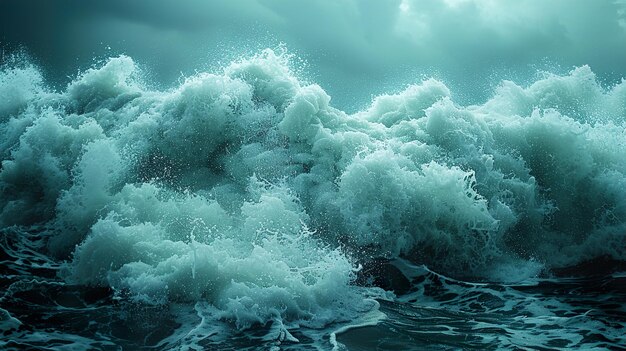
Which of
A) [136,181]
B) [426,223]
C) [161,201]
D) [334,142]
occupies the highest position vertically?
[334,142]

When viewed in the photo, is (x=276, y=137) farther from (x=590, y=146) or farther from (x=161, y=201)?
(x=590, y=146)

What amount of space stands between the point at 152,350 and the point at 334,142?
231 inches

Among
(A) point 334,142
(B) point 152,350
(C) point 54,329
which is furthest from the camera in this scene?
(A) point 334,142

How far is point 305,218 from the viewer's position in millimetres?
7570

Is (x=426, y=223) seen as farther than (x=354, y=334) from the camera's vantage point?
Yes

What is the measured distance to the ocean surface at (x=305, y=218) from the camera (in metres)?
4.89

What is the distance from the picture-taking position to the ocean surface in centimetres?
489

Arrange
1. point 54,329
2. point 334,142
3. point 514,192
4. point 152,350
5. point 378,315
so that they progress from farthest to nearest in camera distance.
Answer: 1. point 334,142
2. point 514,192
3. point 378,315
4. point 54,329
5. point 152,350

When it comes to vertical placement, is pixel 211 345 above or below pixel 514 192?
below

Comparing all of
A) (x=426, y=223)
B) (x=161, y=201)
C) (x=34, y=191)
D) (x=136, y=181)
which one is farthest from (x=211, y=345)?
(x=34, y=191)

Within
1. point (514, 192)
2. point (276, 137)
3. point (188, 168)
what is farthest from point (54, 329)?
point (514, 192)

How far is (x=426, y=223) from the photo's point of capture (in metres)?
7.74

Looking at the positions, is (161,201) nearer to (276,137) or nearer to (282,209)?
(282,209)

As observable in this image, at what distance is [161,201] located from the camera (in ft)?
24.3
